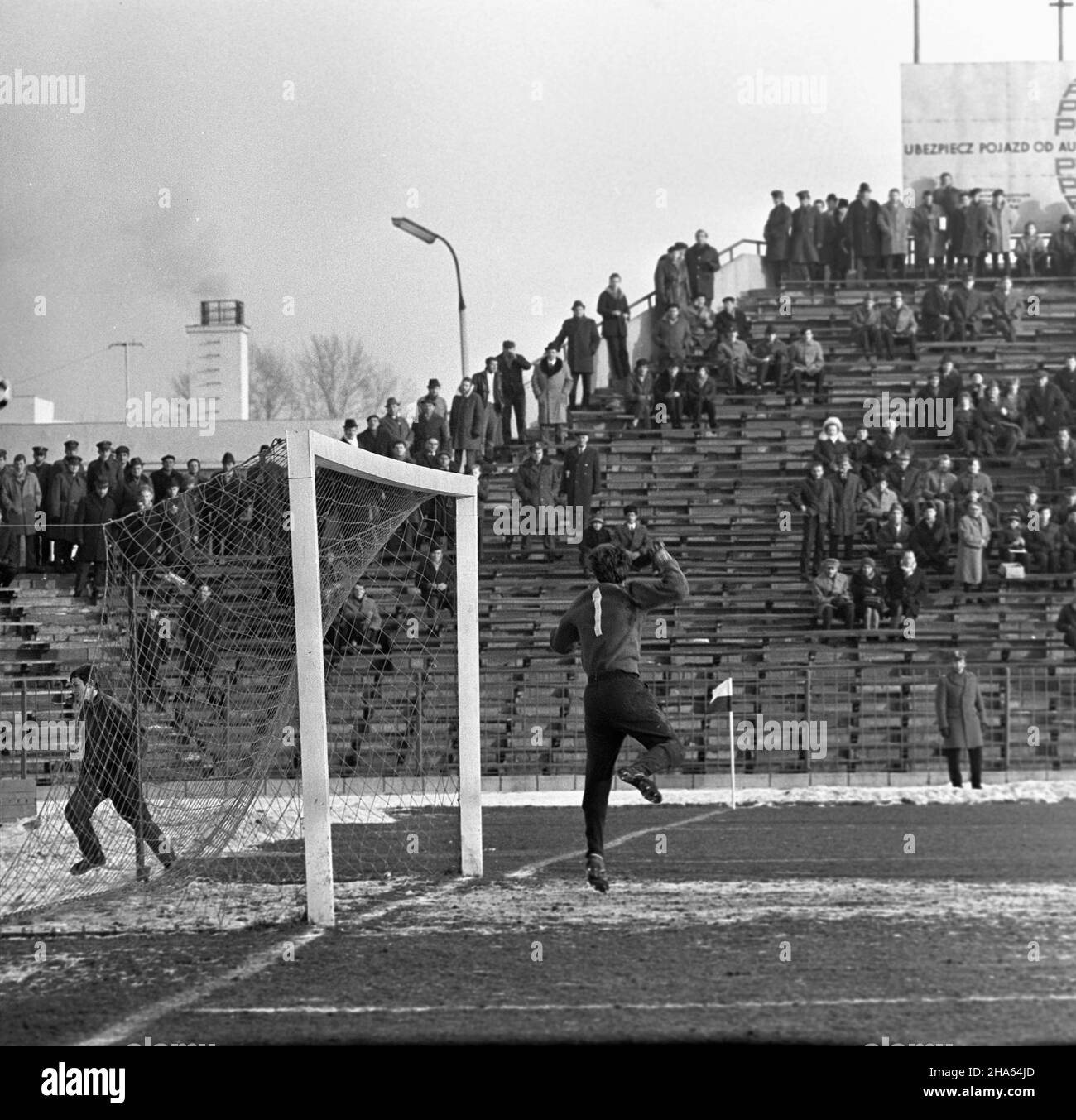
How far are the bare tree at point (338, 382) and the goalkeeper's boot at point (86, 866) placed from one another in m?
36.1

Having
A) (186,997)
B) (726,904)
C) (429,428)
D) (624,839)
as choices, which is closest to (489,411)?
(429,428)

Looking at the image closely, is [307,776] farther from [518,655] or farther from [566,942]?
[518,655]

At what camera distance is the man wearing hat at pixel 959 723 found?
21.8m

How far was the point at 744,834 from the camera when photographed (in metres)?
15.7

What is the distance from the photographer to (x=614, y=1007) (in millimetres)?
7402

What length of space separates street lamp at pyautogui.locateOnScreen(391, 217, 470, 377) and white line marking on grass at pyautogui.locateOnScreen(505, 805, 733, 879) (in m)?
13.7

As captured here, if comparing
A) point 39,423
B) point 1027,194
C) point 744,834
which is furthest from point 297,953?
point 39,423

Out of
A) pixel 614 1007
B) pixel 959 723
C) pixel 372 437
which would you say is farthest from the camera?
pixel 372 437

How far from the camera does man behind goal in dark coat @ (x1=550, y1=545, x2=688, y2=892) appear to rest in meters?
10.6

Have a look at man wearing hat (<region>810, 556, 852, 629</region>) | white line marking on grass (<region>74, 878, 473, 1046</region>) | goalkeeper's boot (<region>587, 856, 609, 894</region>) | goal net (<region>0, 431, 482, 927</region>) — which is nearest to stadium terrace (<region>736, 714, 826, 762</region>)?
man wearing hat (<region>810, 556, 852, 629</region>)

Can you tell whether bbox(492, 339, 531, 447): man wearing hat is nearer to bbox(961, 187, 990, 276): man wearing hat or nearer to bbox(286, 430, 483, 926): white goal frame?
bbox(961, 187, 990, 276): man wearing hat

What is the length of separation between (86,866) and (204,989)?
4.54 meters

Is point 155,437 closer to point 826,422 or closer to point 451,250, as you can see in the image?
point 451,250
